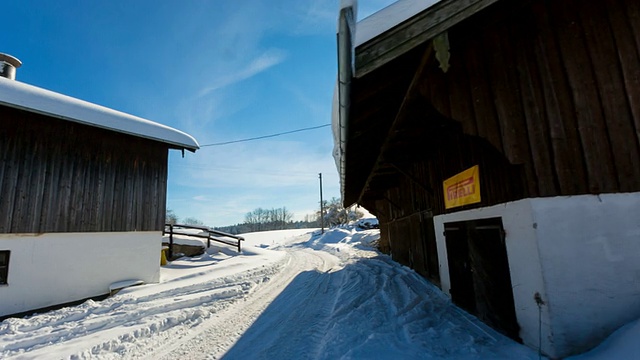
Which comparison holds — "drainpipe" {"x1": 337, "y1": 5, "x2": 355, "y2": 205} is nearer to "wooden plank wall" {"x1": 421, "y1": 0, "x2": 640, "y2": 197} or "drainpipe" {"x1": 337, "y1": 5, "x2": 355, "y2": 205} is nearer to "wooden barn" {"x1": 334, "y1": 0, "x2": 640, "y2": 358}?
"wooden barn" {"x1": 334, "y1": 0, "x2": 640, "y2": 358}

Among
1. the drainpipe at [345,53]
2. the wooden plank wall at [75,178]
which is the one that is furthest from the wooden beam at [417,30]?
the wooden plank wall at [75,178]

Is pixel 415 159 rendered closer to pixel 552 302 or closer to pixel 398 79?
pixel 398 79

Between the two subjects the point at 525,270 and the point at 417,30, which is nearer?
the point at 417,30

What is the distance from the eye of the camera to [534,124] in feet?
13.6

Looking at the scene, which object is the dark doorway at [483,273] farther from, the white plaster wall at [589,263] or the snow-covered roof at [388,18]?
the snow-covered roof at [388,18]

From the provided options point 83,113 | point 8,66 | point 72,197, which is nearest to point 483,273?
point 72,197

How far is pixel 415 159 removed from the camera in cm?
852

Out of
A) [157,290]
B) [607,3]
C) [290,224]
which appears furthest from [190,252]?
[290,224]

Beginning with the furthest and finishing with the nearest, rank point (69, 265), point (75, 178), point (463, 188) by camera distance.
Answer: point (75, 178) → point (69, 265) → point (463, 188)

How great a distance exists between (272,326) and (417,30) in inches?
209

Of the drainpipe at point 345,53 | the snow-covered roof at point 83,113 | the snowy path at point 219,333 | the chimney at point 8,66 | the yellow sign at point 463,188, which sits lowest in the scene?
the snowy path at point 219,333

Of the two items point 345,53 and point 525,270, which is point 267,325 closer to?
point 525,270

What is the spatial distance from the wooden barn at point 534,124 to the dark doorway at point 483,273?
3 centimetres

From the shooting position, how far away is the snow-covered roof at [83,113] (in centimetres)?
830
